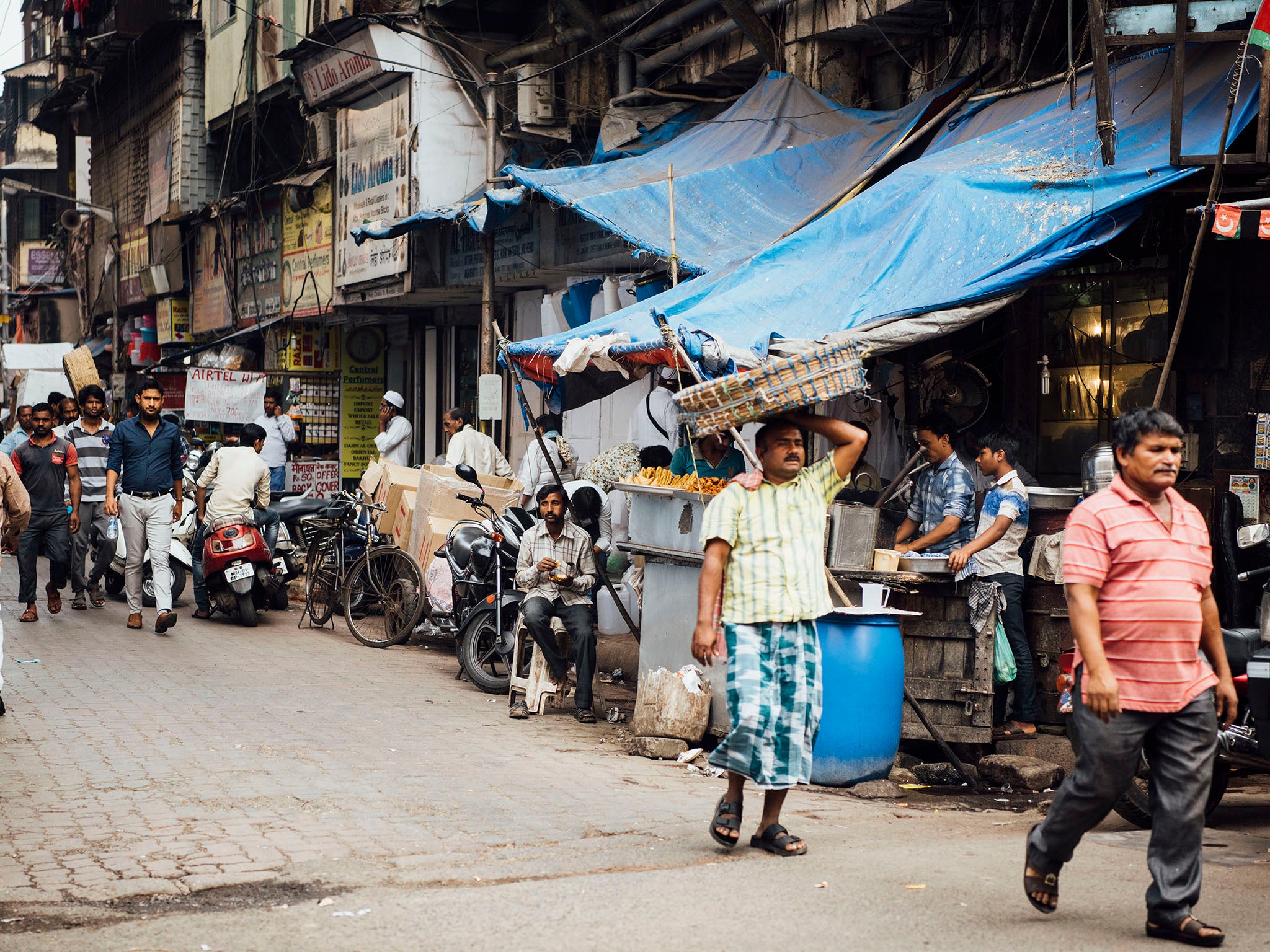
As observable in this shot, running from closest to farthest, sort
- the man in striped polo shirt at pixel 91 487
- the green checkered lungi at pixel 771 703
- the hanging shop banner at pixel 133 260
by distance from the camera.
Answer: the green checkered lungi at pixel 771 703
the man in striped polo shirt at pixel 91 487
the hanging shop banner at pixel 133 260

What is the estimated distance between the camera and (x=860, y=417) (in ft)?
34.8

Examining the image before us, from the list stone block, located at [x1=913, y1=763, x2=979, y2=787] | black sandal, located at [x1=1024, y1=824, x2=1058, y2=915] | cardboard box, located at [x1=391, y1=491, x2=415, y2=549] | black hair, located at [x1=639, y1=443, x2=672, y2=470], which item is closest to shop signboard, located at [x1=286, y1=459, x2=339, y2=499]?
cardboard box, located at [x1=391, y1=491, x2=415, y2=549]

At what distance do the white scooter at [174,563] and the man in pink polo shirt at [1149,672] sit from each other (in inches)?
387

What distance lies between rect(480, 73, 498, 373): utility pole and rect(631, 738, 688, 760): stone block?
6.37 meters

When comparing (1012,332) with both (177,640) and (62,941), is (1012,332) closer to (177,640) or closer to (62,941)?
(177,640)

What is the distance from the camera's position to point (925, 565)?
25.7ft

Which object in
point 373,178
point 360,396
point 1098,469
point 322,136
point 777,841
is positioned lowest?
Result: point 777,841

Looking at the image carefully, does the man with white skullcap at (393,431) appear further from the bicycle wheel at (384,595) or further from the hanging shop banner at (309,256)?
the bicycle wheel at (384,595)

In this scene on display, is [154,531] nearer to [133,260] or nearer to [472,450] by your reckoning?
[472,450]

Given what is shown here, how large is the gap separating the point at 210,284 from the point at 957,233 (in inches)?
753

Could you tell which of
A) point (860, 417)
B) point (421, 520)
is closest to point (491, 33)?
point (421, 520)

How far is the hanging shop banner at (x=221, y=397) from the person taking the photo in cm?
1927

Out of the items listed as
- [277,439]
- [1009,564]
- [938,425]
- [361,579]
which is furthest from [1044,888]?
[277,439]

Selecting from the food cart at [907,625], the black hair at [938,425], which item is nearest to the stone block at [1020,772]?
the food cart at [907,625]
